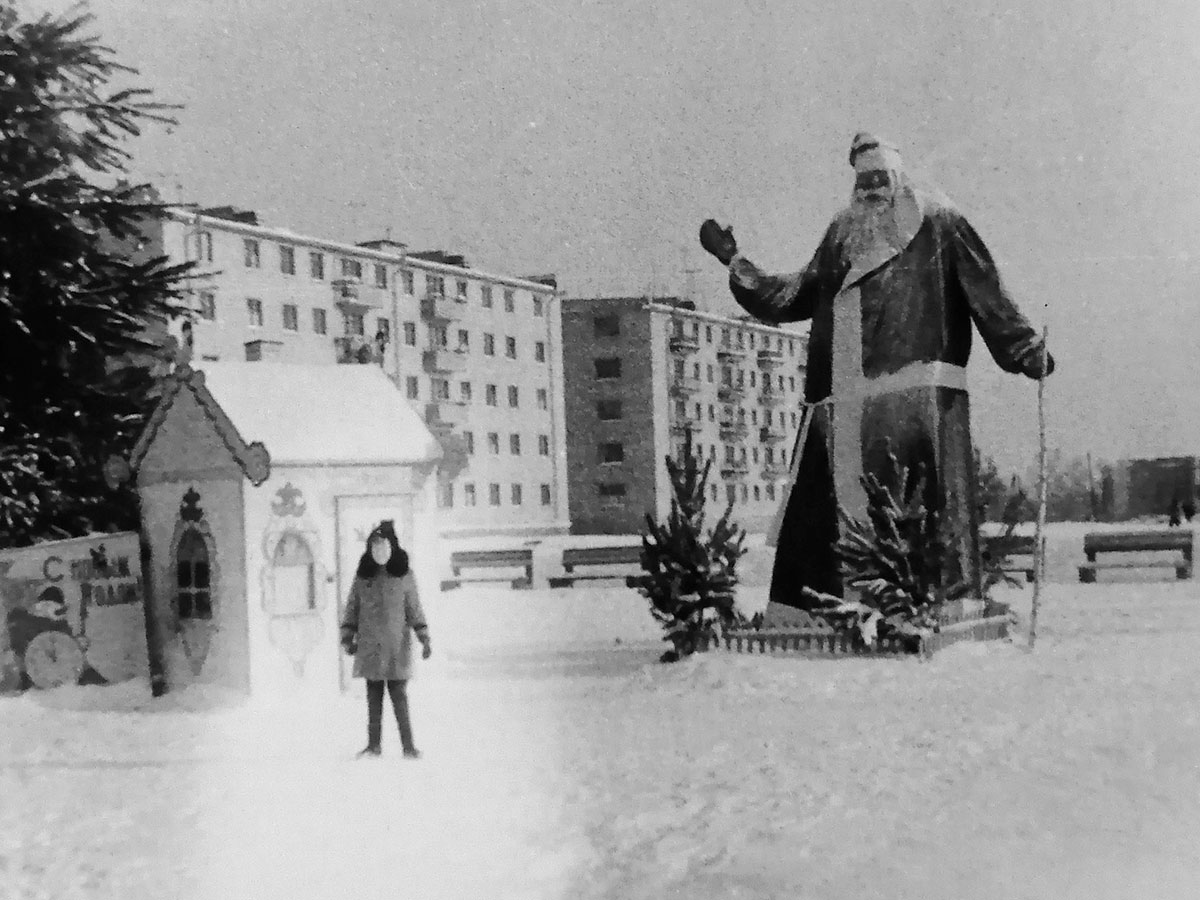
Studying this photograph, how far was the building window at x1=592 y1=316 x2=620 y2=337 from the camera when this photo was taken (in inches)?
141

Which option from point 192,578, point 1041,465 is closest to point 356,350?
point 192,578

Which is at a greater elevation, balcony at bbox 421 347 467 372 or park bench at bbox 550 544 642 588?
balcony at bbox 421 347 467 372

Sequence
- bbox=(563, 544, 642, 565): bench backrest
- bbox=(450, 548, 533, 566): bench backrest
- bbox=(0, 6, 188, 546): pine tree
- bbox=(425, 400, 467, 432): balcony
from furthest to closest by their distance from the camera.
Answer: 1. bbox=(0, 6, 188, 546): pine tree
2. bbox=(563, 544, 642, 565): bench backrest
3. bbox=(425, 400, 467, 432): balcony
4. bbox=(450, 548, 533, 566): bench backrest

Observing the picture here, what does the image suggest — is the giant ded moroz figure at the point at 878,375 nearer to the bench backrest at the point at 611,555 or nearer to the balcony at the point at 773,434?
the balcony at the point at 773,434

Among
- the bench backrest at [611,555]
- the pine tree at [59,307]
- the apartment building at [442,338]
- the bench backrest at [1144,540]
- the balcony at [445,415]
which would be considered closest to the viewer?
the apartment building at [442,338]

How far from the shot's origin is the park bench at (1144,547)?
416 cm

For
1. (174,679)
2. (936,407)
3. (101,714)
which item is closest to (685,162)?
(936,407)

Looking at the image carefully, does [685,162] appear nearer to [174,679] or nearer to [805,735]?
[805,735]

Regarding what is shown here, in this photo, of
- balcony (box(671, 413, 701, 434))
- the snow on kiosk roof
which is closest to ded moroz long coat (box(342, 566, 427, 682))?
the snow on kiosk roof

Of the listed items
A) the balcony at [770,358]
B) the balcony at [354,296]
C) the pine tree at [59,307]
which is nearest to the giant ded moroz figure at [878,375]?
the balcony at [770,358]

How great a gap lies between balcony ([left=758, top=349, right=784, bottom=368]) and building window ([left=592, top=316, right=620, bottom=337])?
82 centimetres

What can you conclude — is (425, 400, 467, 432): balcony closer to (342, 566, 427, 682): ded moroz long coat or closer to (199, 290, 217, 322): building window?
(342, 566, 427, 682): ded moroz long coat

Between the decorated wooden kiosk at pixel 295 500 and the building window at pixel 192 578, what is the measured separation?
38mm

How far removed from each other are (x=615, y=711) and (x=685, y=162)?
147 centimetres
